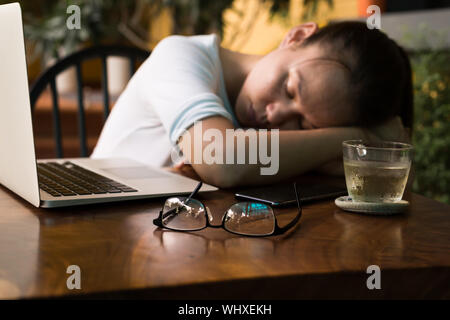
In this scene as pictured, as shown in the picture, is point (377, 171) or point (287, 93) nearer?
point (377, 171)

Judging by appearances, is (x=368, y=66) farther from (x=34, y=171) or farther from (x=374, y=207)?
(x=34, y=171)

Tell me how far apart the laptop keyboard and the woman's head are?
1.32ft

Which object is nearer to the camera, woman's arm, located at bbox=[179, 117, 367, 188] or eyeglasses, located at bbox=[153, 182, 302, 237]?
eyeglasses, located at bbox=[153, 182, 302, 237]

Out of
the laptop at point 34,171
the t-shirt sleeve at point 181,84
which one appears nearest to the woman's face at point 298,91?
the t-shirt sleeve at point 181,84

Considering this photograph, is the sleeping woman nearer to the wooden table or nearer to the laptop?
the laptop

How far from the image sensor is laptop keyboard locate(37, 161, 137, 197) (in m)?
0.71

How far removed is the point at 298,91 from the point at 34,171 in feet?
1.86

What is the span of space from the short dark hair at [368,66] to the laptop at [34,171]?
401 millimetres

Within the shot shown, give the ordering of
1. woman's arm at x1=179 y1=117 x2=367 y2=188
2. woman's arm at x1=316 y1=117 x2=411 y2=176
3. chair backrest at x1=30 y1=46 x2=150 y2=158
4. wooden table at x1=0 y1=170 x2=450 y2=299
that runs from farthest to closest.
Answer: chair backrest at x1=30 y1=46 x2=150 y2=158, woman's arm at x1=316 y1=117 x2=411 y2=176, woman's arm at x1=179 y1=117 x2=367 y2=188, wooden table at x1=0 y1=170 x2=450 y2=299

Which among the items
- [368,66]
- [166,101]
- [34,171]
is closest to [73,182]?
[34,171]

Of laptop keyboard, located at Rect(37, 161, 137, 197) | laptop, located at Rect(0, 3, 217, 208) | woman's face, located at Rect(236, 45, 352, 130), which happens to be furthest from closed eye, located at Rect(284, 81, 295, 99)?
laptop keyboard, located at Rect(37, 161, 137, 197)

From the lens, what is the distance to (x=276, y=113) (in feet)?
3.42
